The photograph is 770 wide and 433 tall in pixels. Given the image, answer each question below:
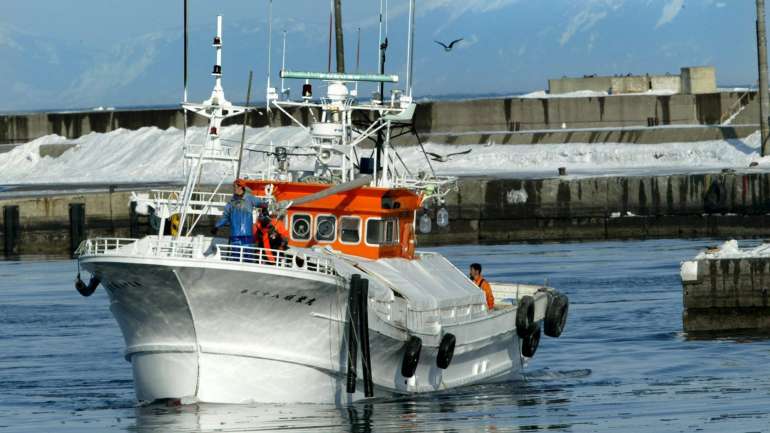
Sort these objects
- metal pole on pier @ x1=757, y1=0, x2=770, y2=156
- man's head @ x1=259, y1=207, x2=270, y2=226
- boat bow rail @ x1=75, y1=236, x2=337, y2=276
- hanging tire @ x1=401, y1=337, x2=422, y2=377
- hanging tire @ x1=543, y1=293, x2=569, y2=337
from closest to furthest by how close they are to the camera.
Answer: boat bow rail @ x1=75, y1=236, x2=337, y2=276 → man's head @ x1=259, y1=207, x2=270, y2=226 → hanging tire @ x1=401, y1=337, x2=422, y2=377 → hanging tire @ x1=543, y1=293, x2=569, y2=337 → metal pole on pier @ x1=757, y1=0, x2=770, y2=156

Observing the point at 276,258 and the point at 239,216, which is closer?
the point at 276,258

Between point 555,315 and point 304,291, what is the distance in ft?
27.9

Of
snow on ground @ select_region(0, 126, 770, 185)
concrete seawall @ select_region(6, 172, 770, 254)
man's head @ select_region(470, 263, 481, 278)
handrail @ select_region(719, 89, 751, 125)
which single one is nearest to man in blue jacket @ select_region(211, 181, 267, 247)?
man's head @ select_region(470, 263, 481, 278)

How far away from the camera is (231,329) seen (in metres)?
23.4

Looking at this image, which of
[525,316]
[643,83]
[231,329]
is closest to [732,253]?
[525,316]

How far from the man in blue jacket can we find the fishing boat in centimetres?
28

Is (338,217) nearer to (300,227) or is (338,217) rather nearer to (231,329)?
(300,227)

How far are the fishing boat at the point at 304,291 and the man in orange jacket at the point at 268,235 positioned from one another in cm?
21

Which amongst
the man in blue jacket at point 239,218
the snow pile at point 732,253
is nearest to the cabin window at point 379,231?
the man in blue jacket at point 239,218

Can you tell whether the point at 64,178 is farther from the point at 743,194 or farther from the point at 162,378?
the point at 162,378

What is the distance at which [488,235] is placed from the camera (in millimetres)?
59062

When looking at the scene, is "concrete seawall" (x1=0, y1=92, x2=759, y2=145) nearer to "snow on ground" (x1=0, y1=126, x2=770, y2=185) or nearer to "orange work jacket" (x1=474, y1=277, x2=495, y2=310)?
"snow on ground" (x1=0, y1=126, x2=770, y2=185)

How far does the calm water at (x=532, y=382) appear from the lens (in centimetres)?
2297

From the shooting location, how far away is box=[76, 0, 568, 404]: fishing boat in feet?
76.1
